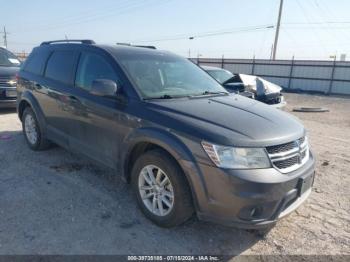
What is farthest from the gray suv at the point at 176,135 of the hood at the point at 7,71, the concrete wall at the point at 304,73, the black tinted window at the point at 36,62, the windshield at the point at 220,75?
the concrete wall at the point at 304,73

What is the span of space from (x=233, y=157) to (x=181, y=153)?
18.4 inches

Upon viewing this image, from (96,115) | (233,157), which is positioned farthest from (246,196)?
(96,115)

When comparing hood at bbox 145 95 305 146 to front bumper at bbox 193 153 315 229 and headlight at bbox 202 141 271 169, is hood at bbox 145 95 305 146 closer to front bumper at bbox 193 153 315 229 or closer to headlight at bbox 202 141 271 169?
headlight at bbox 202 141 271 169

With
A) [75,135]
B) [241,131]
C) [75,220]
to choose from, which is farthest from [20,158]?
[241,131]

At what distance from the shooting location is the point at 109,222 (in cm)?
338

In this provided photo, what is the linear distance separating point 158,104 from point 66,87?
1717 millimetres

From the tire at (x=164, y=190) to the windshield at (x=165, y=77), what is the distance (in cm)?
73

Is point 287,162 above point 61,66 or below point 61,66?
below

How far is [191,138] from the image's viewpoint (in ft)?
9.37

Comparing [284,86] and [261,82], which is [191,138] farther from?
[284,86]

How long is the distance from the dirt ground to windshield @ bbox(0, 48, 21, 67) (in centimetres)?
572

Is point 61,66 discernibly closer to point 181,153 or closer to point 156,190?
point 156,190

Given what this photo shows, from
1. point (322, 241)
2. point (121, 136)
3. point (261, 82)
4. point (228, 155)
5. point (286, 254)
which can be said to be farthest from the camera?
point (261, 82)

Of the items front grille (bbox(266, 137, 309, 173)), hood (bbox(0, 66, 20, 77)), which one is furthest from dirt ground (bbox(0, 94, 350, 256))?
hood (bbox(0, 66, 20, 77))
